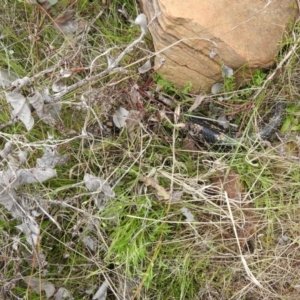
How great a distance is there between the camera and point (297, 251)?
303 centimetres

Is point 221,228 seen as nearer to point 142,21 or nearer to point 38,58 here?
point 142,21

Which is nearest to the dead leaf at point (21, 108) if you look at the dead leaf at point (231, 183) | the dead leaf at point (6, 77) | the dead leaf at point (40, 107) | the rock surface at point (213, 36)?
the dead leaf at point (40, 107)

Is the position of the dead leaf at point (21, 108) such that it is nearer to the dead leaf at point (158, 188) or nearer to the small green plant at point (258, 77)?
the dead leaf at point (158, 188)

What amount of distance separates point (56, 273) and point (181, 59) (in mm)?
1403

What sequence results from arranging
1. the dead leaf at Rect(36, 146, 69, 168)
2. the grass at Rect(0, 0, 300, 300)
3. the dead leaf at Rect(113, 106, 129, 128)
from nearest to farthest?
1. the dead leaf at Rect(36, 146, 69, 168)
2. the grass at Rect(0, 0, 300, 300)
3. the dead leaf at Rect(113, 106, 129, 128)

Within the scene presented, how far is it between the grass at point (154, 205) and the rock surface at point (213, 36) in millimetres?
90

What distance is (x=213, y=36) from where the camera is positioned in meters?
2.95

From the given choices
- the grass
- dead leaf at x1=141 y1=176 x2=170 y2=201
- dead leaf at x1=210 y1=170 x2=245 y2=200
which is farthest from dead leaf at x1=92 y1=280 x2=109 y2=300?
dead leaf at x1=210 y1=170 x2=245 y2=200

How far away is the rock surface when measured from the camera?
2.93 m

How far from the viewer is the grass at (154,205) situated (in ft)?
9.77

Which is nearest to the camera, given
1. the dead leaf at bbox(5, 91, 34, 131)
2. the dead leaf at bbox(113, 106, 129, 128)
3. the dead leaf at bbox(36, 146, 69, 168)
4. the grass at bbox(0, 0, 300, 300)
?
the dead leaf at bbox(5, 91, 34, 131)

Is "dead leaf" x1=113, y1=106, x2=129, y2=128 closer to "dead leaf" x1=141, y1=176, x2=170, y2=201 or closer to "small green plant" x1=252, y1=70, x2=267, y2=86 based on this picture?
"dead leaf" x1=141, y1=176, x2=170, y2=201

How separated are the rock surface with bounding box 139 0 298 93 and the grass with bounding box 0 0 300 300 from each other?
0.09 m

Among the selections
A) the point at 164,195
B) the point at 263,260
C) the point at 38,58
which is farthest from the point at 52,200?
the point at 263,260
